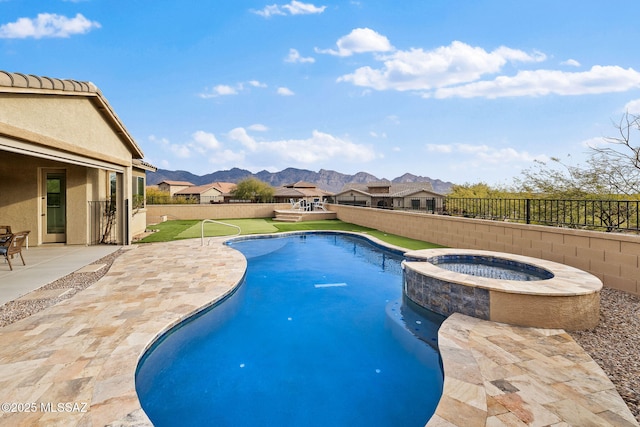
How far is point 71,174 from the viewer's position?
10.9 meters

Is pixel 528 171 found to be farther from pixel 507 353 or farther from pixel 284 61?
pixel 284 61

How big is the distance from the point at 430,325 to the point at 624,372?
8.04 feet

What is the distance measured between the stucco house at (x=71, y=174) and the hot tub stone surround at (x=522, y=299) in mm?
8695

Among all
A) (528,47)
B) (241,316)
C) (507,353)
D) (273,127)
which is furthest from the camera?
(273,127)

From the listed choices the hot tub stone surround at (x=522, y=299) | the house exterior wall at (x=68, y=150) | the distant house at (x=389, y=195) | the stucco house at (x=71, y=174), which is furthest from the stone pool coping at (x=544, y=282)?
the distant house at (x=389, y=195)

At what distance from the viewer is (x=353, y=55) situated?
20938 millimetres

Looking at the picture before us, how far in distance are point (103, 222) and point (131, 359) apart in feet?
34.4

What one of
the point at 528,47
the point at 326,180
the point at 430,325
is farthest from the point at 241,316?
the point at 326,180

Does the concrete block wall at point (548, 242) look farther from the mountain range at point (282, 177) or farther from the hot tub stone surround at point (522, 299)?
the mountain range at point (282, 177)

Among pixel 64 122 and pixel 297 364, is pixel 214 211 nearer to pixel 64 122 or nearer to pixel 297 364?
pixel 64 122

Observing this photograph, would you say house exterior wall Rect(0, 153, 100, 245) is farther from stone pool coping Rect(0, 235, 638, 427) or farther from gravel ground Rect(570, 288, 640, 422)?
gravel ground Rect(570, 288, 640, 422)

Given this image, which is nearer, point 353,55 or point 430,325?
point 430,325

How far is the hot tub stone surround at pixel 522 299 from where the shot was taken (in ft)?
15.5

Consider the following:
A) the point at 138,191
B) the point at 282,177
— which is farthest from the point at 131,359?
the point at 282,177
